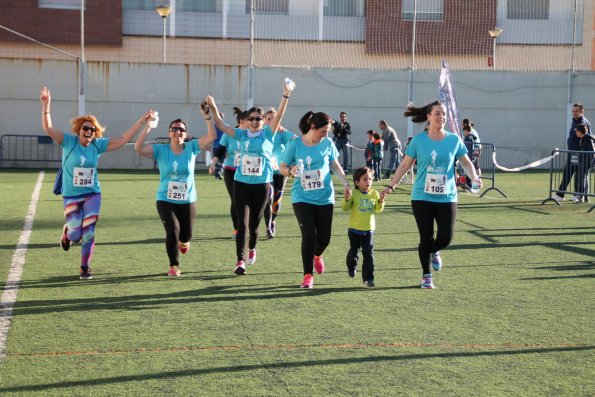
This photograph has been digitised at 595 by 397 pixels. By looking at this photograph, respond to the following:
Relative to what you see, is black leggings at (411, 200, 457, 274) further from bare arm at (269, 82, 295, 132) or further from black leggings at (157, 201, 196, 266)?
black leggings at (157, 201, 196, 266)

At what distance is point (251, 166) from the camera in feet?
33.9

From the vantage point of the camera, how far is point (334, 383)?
19.7ft

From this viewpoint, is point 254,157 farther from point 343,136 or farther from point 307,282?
point 343,136

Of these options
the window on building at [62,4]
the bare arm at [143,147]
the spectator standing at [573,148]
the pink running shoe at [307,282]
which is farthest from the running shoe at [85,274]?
the window on building at [62,4]

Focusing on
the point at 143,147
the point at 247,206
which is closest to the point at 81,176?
the point at 143,147

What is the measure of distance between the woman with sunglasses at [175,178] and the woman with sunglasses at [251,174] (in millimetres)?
419

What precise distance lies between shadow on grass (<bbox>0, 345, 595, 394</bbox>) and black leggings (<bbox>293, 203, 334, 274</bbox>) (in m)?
2.90

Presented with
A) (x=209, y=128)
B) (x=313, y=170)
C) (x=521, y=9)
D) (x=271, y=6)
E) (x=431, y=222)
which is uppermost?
(x=521, y=9)

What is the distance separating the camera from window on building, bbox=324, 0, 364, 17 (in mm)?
35334

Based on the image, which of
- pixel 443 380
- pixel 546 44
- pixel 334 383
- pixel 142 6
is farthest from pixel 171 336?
pixel 142 6

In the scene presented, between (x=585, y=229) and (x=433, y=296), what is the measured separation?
263 inches

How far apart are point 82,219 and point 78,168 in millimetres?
550

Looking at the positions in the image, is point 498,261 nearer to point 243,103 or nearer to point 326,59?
point 243,103

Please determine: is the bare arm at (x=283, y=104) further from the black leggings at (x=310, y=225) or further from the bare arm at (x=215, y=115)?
the black leggings at (x=310, y=225)
